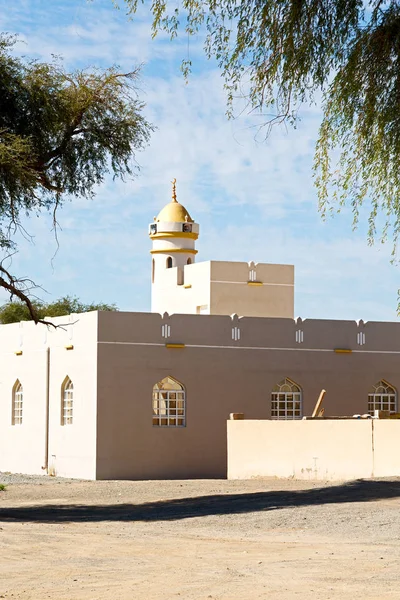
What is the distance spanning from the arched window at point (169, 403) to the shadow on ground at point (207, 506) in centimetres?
868

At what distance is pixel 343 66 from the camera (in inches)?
495

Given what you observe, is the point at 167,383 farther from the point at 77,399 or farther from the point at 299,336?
the point at 299,336

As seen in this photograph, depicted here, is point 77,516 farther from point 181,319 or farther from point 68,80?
point 181,319

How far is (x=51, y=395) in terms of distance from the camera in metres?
33.2

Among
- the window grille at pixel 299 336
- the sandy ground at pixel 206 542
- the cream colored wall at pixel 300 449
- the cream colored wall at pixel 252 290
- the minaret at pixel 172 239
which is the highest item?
the minaret at pixel 172 239

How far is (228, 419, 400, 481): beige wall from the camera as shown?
74.9ft

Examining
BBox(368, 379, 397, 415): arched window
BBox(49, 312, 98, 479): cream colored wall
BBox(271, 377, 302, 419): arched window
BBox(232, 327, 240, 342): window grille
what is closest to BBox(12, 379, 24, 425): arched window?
BBox(49, 312, 98, 479): cream colored wall

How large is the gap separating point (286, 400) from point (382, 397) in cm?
320

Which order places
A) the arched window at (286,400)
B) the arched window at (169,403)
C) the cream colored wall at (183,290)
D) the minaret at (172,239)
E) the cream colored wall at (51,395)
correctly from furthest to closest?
1. the minaret at (172,239)
2. the cream colored wall at (183,290)
3. the arched window at (286,400)
4. the arched window at (169,403)
5. the cream colored wall at (51,395)

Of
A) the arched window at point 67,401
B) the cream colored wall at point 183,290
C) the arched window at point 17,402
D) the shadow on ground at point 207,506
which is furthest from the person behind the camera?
the cream colored wall at point 183,290

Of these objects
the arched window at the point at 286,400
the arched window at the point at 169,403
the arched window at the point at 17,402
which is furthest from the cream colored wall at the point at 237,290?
the arched window at the point at 17,402

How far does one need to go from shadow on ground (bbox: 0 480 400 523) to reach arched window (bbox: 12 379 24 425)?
43.4ft

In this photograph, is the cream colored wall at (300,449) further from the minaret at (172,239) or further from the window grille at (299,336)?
the minaret at (172,239)

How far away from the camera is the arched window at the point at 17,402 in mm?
35375
